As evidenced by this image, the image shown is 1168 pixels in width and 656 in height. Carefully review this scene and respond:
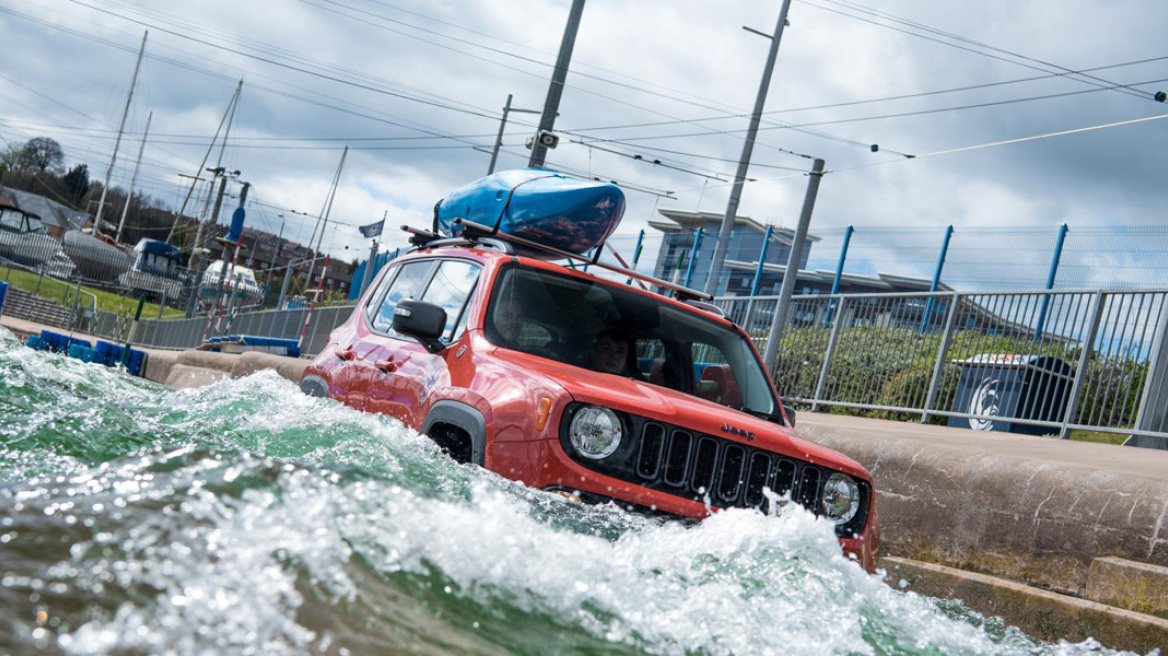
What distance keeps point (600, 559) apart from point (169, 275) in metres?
79.5

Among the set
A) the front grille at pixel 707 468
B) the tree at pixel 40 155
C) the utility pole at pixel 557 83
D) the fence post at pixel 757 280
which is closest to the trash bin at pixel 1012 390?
the fence post at pixel 757 280

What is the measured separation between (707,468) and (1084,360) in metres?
6.68

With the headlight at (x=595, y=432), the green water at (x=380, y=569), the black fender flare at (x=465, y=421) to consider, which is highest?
the headlight at (x=595, y=432)

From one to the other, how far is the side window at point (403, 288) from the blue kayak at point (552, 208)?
0.70 metres

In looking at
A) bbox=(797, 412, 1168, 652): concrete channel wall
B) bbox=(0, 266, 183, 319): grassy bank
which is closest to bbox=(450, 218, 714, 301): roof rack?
bbox=(797, 412, 1168, 652): concrete channel wall

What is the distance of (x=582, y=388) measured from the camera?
4609 mm

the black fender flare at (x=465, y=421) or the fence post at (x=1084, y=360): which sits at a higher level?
the fence post at (x=1084, y=360)

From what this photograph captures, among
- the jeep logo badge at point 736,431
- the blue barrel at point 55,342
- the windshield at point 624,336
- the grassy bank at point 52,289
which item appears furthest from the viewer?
the grassy bank at point 52,289

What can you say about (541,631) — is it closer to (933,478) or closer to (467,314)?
(467,314)

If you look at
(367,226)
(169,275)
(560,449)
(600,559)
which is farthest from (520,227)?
(169,275)

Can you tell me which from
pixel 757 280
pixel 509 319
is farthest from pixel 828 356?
pixel 509 319

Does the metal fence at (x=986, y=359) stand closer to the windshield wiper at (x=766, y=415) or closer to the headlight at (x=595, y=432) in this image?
the windshield wiper at (x=766, y=415)

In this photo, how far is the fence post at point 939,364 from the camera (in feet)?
38.9

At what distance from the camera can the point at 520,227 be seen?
6.97 metres
